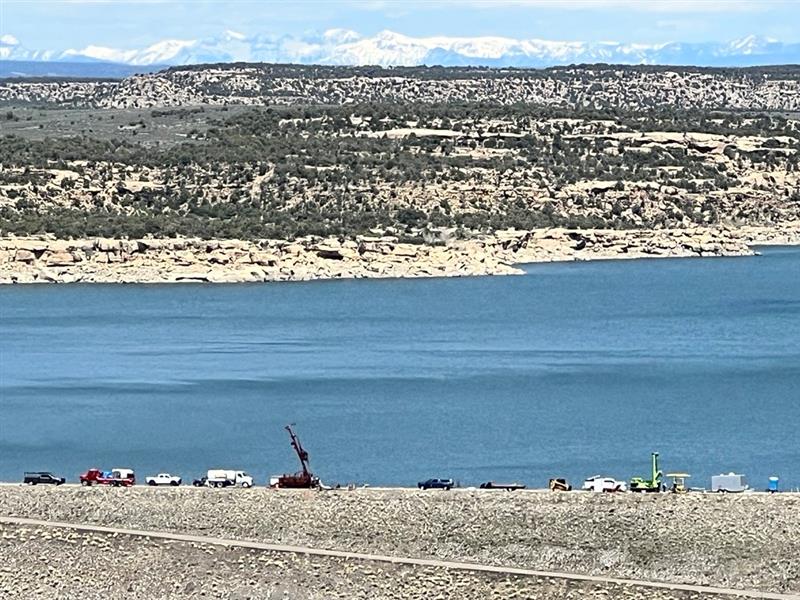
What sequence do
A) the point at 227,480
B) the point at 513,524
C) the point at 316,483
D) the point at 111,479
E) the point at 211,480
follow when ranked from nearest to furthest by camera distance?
the point at 513,524 → the point at 316,483 → the point at 211,480 → the point at 227,480 → the point at 111,479

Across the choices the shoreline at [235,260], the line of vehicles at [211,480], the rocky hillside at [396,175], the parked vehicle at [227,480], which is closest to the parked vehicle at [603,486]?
the line of vehicles at [211,480]

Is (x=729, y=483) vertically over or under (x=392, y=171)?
over

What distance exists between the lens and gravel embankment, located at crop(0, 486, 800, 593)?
91.0 feet

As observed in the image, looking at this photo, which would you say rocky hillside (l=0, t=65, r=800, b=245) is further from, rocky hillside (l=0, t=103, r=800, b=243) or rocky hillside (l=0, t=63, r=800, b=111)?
rocky hillside (l=0, t=63, r=800, b=111)

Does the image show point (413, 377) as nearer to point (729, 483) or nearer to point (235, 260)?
point (729, 483)

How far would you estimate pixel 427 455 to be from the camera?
42.2 m

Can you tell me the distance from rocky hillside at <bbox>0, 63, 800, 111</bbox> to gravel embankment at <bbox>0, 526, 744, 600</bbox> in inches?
5176

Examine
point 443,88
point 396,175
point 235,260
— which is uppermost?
point 396,175

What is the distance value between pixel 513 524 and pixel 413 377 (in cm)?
2779

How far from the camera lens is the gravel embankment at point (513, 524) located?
2775 centimetres

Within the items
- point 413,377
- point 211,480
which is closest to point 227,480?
point 211,480

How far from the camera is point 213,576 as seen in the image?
28266 mm

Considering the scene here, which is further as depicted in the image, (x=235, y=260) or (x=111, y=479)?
(x=235, y=260)

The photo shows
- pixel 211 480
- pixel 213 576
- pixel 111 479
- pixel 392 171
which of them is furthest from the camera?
pixel 392 171
